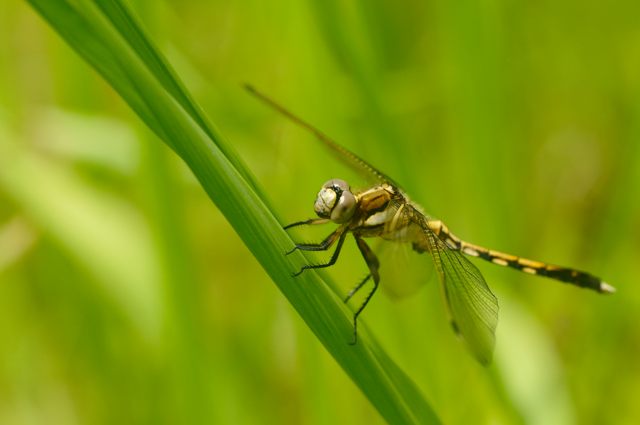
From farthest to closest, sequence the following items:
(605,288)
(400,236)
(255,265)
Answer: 1. (255,265)
2. (605,288)
3. (400,236)

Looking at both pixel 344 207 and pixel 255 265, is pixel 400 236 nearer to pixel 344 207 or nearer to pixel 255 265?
pixel 344 207

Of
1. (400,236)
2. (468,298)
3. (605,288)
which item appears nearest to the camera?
(468,298)

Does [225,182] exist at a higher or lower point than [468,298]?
higher

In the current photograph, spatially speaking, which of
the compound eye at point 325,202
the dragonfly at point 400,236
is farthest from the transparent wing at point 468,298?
A: the compound eye at point 325,202

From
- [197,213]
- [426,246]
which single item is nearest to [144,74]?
[426,246]

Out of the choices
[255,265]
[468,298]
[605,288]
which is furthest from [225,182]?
[255,265]

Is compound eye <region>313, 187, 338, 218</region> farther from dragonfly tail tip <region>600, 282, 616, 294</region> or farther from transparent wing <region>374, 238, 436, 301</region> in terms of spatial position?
dragonfly tail tip <region>600, 282, 616, 294</region>

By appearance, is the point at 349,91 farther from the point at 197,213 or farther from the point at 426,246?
the point at 197,213
